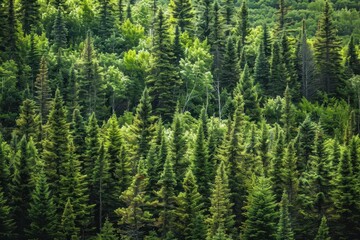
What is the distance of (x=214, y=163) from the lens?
75688mm

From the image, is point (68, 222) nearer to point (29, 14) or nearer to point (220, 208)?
point (220, 208)

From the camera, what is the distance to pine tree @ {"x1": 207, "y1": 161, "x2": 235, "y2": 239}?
67188 millimetres

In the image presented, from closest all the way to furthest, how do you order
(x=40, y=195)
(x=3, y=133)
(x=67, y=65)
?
(x=40, y=195)
(x=3, y=133)
(x=67, y=65)

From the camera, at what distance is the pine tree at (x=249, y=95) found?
95.1m

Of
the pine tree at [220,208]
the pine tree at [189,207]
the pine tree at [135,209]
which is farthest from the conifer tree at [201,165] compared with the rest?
the pine tree at [135,209]

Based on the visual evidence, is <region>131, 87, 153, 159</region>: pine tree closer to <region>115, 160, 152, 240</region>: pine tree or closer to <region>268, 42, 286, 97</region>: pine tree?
<region>115, 160, 152, 240</region>: pine tree

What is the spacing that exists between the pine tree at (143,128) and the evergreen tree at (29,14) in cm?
3392

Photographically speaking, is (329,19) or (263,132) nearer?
(263,132)

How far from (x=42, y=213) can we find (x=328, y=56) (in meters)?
60.1

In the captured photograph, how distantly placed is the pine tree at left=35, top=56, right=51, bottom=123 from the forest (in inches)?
8.5

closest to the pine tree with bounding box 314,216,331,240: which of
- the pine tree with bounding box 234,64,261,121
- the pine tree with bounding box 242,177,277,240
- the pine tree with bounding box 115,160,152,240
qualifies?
the pine tree with bounding box 242,177,277,240

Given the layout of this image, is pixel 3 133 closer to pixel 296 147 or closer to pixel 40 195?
pixel 40 195

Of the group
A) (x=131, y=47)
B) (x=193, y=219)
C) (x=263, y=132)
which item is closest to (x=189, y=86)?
(x=131, y=47)

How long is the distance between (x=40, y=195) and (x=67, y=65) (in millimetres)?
35303
